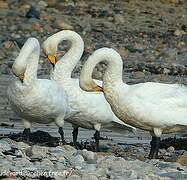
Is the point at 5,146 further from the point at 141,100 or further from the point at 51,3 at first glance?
the point at 51,3

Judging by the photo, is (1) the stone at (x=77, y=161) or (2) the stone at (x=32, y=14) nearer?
(1) the stone at (x=77, y=161)

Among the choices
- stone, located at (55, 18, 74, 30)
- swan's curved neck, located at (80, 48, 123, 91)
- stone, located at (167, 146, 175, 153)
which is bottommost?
stone, located at (55, 18, 74, 30)

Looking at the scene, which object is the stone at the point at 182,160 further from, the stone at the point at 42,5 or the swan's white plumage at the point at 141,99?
the stone at the point at 42,5

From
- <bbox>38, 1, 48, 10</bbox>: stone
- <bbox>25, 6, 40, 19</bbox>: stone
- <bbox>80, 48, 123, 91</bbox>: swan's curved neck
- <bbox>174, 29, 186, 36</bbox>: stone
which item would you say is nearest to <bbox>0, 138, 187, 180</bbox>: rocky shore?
<bbox>80, 48, 123, 91</bbox>: swan's curved neck

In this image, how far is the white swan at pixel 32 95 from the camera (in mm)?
14273

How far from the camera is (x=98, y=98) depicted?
50.6ft

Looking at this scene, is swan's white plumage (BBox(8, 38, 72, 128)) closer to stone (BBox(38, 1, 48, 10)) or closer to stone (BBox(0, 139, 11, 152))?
stone (BBox(0, 139, 11, 152))

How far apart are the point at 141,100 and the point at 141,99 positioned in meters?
0.02

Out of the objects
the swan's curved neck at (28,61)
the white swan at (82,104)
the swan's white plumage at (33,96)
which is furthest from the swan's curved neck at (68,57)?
the swan's white plumage at (33,96)

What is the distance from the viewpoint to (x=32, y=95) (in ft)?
47.1

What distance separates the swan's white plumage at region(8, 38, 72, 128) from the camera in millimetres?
14289

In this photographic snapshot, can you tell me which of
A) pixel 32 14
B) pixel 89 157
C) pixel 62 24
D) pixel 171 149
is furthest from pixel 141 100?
pixel 32 14

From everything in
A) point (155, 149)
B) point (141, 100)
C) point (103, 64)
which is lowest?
point (103, 64)

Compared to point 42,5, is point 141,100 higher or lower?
higher
